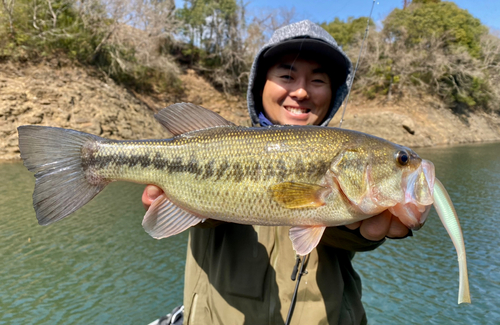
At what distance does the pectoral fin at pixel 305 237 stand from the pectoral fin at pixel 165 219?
635 mm

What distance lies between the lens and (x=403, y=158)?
6.64 ft

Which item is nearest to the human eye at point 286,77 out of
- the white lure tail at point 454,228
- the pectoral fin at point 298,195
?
the pectoral fin at point 298,195

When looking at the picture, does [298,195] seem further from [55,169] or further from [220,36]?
[220,36]

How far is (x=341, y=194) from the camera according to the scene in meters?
2.03

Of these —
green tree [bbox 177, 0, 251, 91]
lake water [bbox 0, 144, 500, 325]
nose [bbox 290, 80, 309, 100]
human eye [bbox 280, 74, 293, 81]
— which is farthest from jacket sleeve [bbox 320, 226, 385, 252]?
green tree [bbox 177, 0, 251, 91]

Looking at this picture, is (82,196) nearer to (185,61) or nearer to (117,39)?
(117,39)

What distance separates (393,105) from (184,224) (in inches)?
1293

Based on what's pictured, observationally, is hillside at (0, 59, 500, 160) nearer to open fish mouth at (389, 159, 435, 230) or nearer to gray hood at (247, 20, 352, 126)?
gray hood at (247, 20, 352, 126)

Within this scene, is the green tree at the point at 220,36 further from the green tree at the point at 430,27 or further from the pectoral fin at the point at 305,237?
the pectoral fin at the point at 305,237

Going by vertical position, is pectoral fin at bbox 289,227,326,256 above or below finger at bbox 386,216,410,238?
below

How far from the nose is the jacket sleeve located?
4.48 ft

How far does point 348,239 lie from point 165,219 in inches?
50.5

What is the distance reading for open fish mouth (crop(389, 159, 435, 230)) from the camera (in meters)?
1.89

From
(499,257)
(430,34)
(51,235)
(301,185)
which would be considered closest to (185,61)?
(430,34)
